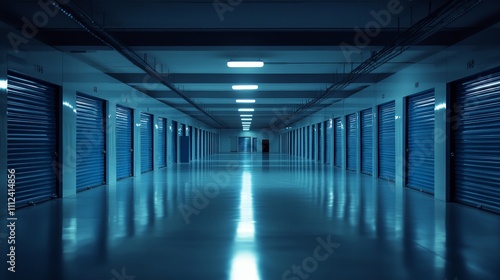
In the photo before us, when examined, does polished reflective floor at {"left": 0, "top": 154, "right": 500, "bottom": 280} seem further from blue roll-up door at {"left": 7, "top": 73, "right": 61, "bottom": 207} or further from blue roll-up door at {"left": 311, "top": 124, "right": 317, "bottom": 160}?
blue roll-up door at {"left": 311, "top": 124, "right": 317, "bottom": 160}

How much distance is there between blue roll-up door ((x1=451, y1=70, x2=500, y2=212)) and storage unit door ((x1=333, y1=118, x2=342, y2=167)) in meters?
10.6

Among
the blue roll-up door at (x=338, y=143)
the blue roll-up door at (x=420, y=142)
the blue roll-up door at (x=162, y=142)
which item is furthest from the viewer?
the blue roll-up door at (x=338, y=143)

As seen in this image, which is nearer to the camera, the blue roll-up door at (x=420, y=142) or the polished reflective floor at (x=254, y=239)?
the polished reflective floor at (x=254, y=239)

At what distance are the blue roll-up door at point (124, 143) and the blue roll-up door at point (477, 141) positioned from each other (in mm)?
9633

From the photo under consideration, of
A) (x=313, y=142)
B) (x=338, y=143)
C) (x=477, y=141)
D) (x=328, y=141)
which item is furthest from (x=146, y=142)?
(x=313, y=142)

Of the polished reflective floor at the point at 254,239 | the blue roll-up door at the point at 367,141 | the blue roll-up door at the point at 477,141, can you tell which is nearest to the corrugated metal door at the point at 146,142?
the polished reflective floor at the point at 254,239

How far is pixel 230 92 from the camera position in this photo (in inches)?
607

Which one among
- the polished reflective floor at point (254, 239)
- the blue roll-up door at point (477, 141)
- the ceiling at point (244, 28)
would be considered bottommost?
the polished reflective floor at point (254, 239)

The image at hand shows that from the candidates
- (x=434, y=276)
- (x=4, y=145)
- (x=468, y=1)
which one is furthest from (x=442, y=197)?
(x=4, y=145)

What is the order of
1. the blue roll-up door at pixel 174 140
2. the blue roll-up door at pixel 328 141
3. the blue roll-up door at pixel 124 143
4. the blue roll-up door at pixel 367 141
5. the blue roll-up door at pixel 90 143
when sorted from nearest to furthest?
the blue roll-up door at pixel 90 143
the blue roll-up door at pixel 124 143
the blue roll-up door at pixel 367 141
the blue roll-up door at pixel 328 141
the blue roll-up door at pixel 174 140

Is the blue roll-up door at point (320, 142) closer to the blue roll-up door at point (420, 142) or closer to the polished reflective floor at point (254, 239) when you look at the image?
the blue roll-up door at point (420, 142)

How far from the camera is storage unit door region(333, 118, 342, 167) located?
1839 centimetres

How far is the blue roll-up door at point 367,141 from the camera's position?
13773mm

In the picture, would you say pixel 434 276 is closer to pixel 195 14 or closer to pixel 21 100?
pixel 195 14
